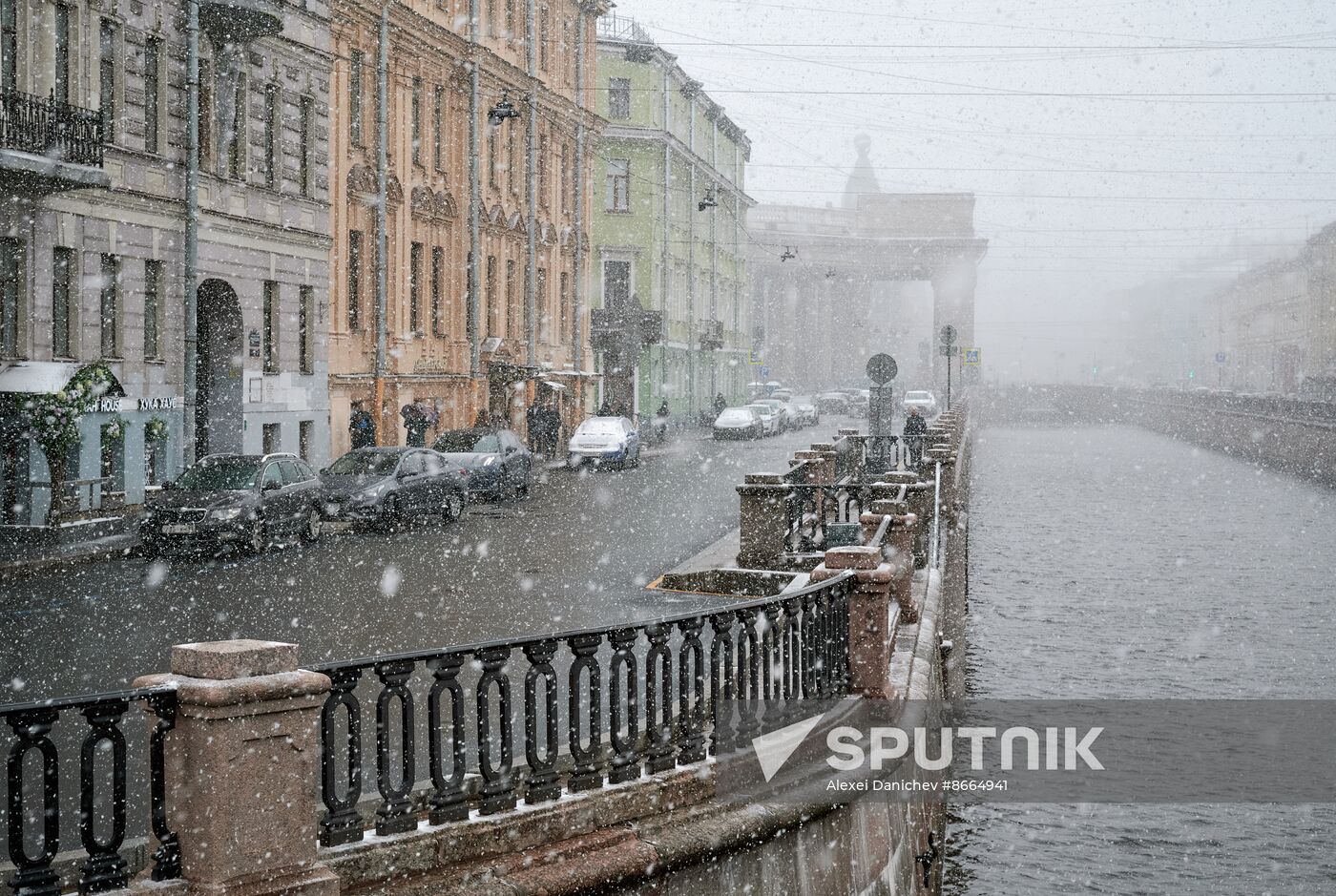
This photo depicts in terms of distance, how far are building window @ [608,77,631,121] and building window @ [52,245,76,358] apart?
3844cm

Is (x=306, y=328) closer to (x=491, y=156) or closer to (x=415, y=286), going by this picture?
(x=415, y=286)

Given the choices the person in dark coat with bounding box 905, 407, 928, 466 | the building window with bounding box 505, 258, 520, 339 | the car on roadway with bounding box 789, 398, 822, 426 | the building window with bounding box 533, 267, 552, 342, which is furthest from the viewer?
the car on roadway with bounding box 789, 398, 822, 426

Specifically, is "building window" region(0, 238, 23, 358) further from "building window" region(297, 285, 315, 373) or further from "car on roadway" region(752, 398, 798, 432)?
"car on roadway" region(752, 398, 798, 432)

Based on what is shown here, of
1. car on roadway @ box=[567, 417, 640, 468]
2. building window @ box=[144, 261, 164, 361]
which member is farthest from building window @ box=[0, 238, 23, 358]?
car on roadway @ box=[567, 417, 640, 468]

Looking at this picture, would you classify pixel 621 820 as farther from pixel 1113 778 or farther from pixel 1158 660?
pixel 1158 660

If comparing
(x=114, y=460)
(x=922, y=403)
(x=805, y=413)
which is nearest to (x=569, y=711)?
(x=114, y=460)

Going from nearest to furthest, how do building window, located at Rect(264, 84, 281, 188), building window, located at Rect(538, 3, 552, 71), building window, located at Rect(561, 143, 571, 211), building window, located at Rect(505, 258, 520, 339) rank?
building window, located at Rect(264, 84, 281, 188) < building window, located at Rect(505, 258, 520, 339) < building window, located at Rect(538, 3, 552, 71) < building window, located at Rect(561, 143, 571, 211)

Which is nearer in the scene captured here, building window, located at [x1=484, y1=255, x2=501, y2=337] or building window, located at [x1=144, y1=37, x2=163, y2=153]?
building window, located at [x1=144, y1=37, x2=163, y2=153]

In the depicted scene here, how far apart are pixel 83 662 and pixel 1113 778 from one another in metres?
10.2

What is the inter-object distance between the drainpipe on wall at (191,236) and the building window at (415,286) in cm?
1193

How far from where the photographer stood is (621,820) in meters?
6.71

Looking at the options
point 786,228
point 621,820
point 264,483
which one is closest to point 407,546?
point 264,483

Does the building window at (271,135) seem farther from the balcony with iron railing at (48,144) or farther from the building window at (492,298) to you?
the building window at (492,298)

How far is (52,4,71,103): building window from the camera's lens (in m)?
23.4
